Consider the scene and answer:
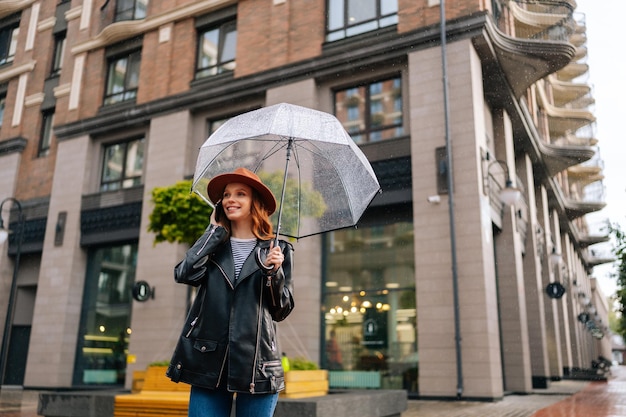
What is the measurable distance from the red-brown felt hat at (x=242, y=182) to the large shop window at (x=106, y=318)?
697 inches

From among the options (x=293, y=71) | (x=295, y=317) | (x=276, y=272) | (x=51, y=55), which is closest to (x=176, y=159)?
(x=293, y=71)

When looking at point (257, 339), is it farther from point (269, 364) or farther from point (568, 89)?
point (568, 89)

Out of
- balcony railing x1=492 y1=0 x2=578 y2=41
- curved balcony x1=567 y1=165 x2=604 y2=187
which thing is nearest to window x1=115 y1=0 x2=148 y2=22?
balcony railing x1=492 y1=0 x2=578 y2=41

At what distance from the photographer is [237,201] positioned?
10.5 feet

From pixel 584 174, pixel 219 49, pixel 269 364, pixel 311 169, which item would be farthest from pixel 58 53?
pixel 584 174

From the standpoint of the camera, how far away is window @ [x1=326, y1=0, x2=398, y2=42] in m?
17.2

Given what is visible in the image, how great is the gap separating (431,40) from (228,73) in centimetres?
723

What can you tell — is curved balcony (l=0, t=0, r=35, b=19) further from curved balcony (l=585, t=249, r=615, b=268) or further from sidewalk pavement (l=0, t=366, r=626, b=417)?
curved balcony (l=585, t=249, r=615, b=268)

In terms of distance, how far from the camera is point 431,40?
52.9 ft

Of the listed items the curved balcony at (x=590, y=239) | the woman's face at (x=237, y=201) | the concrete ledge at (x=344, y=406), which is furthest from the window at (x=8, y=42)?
the curved balcony at (x=590, y=239)

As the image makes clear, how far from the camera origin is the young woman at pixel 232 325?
2.81m

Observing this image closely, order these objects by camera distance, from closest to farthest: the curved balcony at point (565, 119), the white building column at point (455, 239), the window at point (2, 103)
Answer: the white building column at point (455, 239) → the window at point (2, 103) → the curved balcony at point (565, 119)

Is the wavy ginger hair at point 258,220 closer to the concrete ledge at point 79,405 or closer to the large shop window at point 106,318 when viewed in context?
the concrete ledge at point 79,405

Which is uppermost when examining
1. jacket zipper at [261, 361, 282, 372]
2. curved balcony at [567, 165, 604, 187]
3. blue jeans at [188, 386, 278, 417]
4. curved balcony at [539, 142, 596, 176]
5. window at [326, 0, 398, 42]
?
curved balcony at [567, 165, 604, 187]
